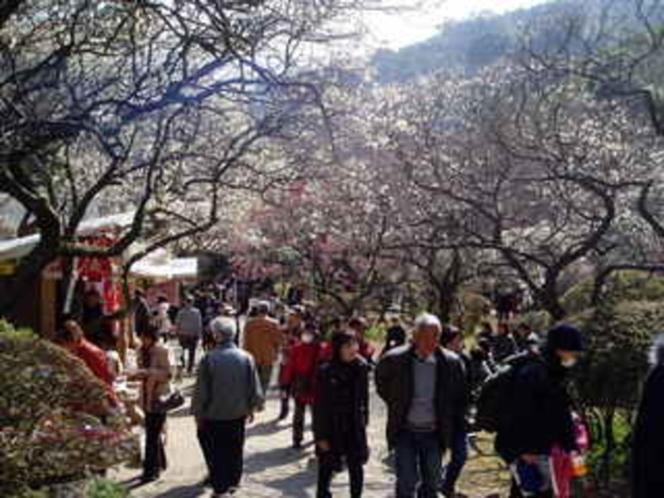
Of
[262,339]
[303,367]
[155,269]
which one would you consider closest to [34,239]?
[262,339]

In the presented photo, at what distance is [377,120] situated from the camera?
938 inches

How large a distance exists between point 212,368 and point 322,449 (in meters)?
1.21

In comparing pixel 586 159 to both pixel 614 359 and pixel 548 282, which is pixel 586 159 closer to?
pixel 548 282

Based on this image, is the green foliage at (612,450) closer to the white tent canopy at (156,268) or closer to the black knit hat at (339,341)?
the black knit hat at (339,341)

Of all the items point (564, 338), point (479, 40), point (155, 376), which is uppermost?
point (479, 40)

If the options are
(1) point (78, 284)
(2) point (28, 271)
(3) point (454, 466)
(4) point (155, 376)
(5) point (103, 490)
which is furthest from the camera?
(1) point (78, 284)

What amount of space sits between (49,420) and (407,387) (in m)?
2.57

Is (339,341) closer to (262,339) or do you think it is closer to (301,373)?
(301,373)

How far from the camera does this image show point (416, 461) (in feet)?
27.0

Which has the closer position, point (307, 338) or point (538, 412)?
point (538, 412)

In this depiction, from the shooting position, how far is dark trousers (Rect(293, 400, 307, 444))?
514 inches

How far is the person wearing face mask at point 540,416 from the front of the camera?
693cm

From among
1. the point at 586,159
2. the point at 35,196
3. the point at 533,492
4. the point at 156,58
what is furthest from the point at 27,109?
the point at 586,159

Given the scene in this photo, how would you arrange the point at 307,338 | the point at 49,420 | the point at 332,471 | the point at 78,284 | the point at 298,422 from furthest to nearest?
the point at 78,284
the point at 307,338
the point at 298,422
the point at 332,471
the point at 49,420
